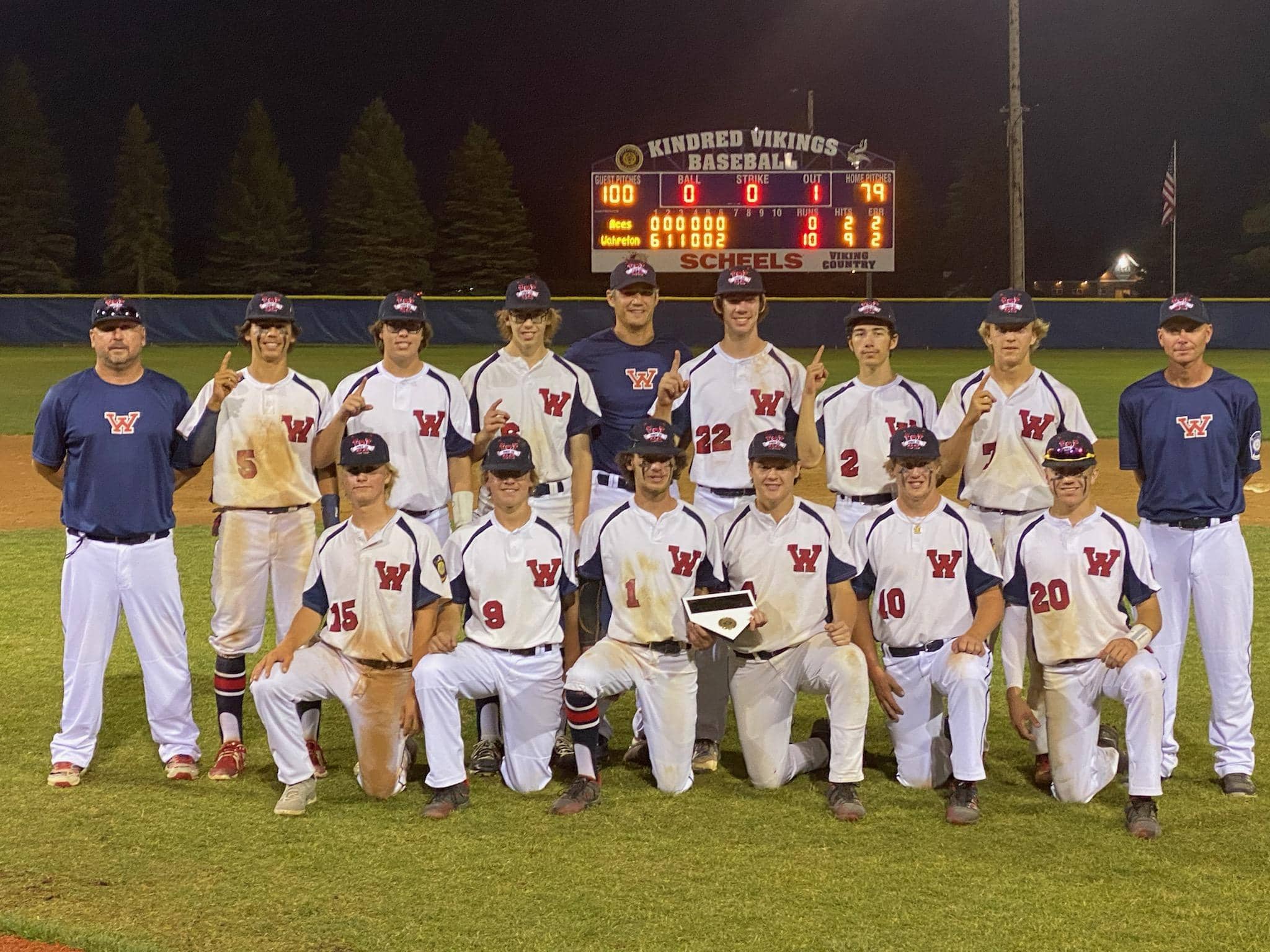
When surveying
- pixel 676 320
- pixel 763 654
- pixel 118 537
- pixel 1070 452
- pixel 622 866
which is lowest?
pixel 622 866

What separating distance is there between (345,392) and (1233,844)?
3.82 metres

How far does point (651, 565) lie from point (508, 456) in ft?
2.29

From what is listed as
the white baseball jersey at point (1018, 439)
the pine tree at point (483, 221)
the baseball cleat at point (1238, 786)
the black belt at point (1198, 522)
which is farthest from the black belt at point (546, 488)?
the pine tree at point (483, 221)

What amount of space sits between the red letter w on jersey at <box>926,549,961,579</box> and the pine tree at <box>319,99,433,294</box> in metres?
56.7

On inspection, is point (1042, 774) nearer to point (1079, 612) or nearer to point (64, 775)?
point (1079, 612)

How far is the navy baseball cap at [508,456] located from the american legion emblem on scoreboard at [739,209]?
2236cm

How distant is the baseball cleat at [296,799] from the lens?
4902mm

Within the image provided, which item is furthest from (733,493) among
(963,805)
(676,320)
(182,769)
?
(676,320)

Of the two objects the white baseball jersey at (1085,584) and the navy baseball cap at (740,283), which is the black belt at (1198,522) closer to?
the white baseball jersey at (1085,584)

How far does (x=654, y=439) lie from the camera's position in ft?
17.3

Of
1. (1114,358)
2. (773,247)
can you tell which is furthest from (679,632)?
(1114,358)

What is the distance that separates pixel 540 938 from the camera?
12.7 feet

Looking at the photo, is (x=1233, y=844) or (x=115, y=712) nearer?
(x=1233, y=844)

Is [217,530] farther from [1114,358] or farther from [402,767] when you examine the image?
[1114,358]
